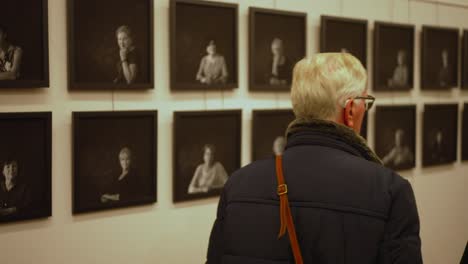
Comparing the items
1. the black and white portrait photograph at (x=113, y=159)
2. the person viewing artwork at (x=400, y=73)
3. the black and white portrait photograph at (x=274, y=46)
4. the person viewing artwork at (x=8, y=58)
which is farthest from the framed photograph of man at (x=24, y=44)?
the person viewing artwork at (x=400, y=73)

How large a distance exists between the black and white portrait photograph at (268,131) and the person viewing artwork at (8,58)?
5.81 feet

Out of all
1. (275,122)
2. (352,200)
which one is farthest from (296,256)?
(275,122)

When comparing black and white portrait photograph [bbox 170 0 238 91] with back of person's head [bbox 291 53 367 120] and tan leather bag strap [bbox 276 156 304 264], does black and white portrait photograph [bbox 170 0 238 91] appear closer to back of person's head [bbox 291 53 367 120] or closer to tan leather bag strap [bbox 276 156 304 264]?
back of person's head [bbox 291 53 367 120]

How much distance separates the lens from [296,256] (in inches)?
89.7

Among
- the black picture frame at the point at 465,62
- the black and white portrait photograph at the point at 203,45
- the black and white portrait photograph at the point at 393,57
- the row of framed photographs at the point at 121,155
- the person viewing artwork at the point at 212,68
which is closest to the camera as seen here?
the row of framed photographs at the point at 121,155

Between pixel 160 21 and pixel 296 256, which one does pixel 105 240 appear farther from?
pixel 296 256

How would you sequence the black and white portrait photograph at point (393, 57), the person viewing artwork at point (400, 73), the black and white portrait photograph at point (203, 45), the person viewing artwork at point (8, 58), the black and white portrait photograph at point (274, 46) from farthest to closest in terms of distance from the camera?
1. the person viewing artwork at point (400, 73)
2. the black and white portrait photograph at point (393, 57)
3. the black and white portrait photograph at point (274, 46)
4. the black and white portrait photograph at point (203, 45)
5. the person viewing artwork at point (8, 58)

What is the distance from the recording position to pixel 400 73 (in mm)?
5672

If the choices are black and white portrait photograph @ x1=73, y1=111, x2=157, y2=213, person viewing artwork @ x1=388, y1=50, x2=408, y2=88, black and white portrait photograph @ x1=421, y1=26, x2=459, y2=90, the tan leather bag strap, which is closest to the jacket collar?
the tan leather bag strap

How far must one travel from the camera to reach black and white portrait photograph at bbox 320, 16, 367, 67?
4.99m

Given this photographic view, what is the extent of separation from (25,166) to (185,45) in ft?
4.30

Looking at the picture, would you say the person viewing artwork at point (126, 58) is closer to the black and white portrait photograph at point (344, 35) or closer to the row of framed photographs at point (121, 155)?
the row of framed photographs at point (121, 155)


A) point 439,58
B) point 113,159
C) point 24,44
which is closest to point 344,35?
point 439,58

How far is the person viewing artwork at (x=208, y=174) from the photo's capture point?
14.1ft
